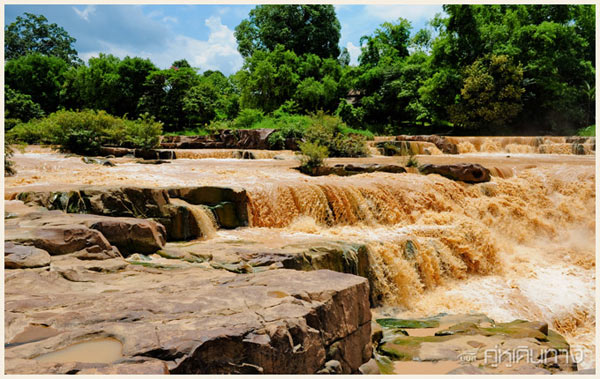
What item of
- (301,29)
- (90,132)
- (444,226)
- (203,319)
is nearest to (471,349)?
(203,319)

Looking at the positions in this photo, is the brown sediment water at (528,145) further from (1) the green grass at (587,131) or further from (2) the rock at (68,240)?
(2) the rock at (68,240)

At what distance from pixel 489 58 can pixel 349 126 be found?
934 cm

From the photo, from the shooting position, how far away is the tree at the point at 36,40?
43412mm

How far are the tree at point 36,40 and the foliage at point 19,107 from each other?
18058mm

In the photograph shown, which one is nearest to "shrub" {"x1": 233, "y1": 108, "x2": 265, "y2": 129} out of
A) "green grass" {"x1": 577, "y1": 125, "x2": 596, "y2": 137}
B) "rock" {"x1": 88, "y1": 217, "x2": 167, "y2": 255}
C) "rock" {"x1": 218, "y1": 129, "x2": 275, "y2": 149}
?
"rock" {"x1": 218, "y1": 129, "x2": 275, "y2": 149}

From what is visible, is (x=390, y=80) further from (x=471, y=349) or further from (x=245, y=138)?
(x=471, y=349)

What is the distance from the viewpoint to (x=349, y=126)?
94.9 ft

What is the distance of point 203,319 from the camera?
111 inches

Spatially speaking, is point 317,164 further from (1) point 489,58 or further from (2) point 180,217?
(1) point 489,58

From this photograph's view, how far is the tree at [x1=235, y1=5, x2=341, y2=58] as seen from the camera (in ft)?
120

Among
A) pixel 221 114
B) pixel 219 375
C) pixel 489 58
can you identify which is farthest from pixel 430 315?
pixel 221 114

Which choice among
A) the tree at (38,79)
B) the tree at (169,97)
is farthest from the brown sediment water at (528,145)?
the tree at (38,79)

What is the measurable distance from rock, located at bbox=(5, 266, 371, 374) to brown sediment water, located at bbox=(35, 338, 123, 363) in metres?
0.04

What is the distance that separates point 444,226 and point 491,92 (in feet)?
62.1
